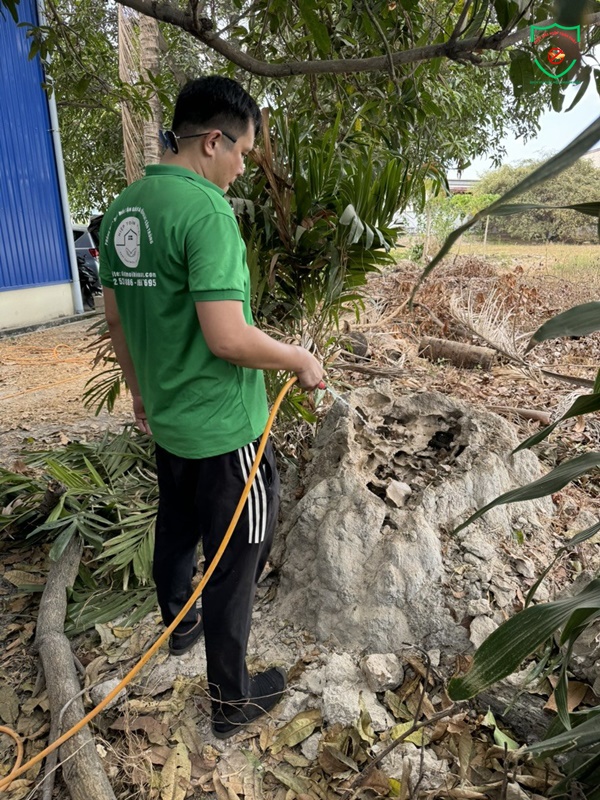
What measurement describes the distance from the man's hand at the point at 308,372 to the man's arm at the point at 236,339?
8 centimetres

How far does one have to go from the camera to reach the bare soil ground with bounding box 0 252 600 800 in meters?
1.83

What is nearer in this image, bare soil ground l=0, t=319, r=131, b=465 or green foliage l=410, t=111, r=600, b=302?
green foliage l=410, t=111, r=600, b=302

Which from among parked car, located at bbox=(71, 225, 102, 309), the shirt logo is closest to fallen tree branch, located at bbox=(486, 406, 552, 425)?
the shirt logo

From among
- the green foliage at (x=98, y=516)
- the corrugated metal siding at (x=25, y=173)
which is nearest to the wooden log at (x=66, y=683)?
the green foliage at (x=98, y=516)

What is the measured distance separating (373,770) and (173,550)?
0.89 metres

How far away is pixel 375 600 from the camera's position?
2072 mm

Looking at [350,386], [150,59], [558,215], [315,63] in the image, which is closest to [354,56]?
[315,63]

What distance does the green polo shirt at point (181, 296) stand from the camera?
1.46 metres

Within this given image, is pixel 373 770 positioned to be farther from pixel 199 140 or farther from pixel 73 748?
pixel 199 140

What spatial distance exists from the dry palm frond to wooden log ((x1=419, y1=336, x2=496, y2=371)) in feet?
0.34

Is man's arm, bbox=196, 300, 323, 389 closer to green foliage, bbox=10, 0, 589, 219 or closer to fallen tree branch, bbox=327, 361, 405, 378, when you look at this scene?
green foliage, bbox=10, 0, 589, 219

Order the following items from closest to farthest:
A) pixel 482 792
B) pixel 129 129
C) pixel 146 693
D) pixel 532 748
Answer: pixel 532 748
pixel 482 792
pixel 146 693
pixel 129 129

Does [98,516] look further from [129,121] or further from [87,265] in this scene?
[87,265]

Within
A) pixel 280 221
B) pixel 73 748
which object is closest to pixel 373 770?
pixel 73 748
